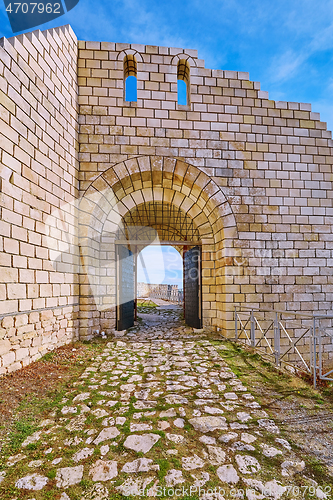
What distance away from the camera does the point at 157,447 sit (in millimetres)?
2217

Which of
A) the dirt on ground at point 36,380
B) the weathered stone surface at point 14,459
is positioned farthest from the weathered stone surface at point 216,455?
the dirt on ground at point 36,380

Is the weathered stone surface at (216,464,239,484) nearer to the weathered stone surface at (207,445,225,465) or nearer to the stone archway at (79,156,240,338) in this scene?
the weathered stone surface at (207,445,225,465)

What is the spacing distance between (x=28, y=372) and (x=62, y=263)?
1978 mm

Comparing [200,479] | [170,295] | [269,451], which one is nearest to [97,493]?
[200,479]

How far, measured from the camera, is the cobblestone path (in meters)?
1.79

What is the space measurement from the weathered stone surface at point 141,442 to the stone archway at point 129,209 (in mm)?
3553

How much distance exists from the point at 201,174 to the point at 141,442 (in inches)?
203

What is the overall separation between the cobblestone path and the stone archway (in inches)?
92.8

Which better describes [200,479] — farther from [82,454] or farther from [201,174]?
[201,174]

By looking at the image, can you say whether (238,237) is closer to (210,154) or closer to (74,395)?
(210,154)

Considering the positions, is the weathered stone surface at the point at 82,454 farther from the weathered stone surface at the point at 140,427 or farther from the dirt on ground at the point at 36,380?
the dirt on ground at the point at 36,380

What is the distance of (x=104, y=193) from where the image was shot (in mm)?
5949

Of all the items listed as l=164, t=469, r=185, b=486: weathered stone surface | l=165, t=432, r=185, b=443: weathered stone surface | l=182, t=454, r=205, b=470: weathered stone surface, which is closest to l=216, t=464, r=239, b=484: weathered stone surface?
l=182, t=454, r=205, b=470: weathered stone surface

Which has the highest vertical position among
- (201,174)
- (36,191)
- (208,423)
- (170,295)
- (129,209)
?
(201,174)
